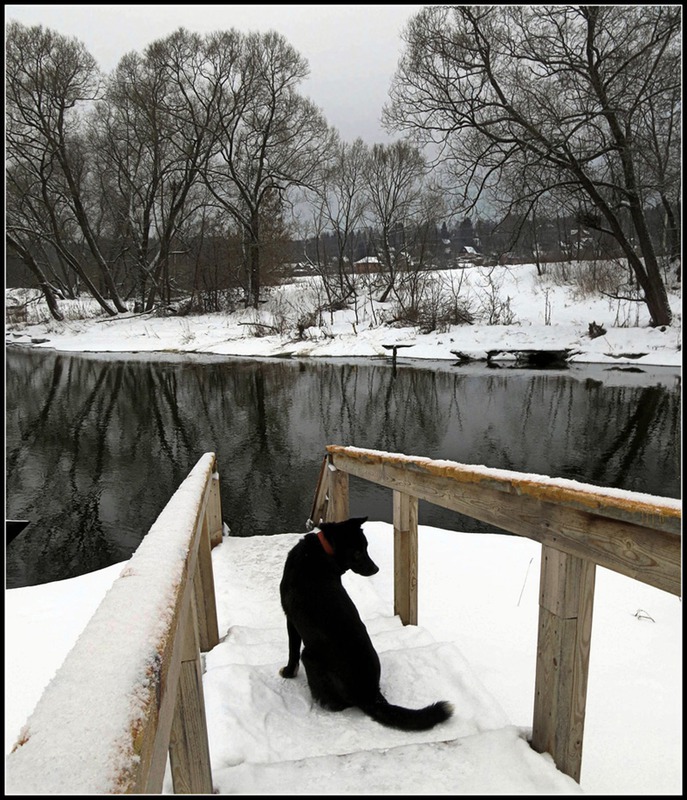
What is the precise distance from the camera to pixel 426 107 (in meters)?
18.8

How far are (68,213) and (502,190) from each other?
3131cm

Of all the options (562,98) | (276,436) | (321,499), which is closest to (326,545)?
(321,499)

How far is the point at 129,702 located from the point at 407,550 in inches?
96.7

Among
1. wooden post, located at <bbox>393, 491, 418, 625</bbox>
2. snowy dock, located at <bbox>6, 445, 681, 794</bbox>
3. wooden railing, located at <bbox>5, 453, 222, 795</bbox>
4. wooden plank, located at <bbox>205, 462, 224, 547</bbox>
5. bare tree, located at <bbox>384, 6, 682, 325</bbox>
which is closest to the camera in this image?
wooden railing, located at <bbox>5, 453, 222, 795</bbox>

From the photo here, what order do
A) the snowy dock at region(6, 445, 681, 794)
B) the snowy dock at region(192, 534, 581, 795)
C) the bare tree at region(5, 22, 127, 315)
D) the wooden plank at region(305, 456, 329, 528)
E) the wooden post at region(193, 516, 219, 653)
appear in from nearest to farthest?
the snowy dock at region(6, 445, 681, 794) < the snowy dock at region(192, 534, 581, 795) < the wooden post at region(193, 516, 219, 653) < the wooden plank at region(305, 456, 329, 528) < the bare tree at region(5, 22, 127, 315)

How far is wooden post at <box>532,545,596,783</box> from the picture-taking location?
1.74 metres

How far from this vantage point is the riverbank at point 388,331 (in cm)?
1891

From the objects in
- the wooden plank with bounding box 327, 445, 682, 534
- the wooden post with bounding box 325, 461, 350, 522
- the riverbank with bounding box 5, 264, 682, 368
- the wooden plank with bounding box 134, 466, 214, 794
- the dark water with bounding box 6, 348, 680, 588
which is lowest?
the dark water with bounding box 6, 348, 680, 588

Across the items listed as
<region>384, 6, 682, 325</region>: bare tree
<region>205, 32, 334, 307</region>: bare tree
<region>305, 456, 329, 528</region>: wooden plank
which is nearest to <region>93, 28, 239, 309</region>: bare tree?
<region>205, 32, 334, 307</region>: bare tree

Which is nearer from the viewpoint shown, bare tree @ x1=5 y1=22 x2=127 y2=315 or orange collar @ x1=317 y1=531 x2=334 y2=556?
orange collar @ x1=317 y1=531 x2=334 y2=556

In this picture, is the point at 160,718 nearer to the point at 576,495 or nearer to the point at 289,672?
the point at 576,495

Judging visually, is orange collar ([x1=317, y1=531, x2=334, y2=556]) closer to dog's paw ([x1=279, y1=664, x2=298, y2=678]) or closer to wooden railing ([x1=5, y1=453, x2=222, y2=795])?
dog's paw ([x1=279, y1=664, x2=298, y2=678])

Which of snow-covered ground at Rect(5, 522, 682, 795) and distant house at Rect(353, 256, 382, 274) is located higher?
distant house at Rect(353, 256, 382, 274)

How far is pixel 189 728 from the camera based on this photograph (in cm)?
140
